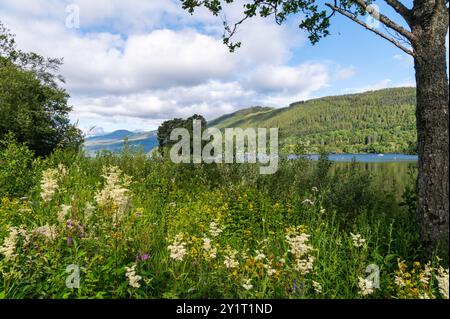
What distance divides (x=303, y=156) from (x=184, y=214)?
7.00m

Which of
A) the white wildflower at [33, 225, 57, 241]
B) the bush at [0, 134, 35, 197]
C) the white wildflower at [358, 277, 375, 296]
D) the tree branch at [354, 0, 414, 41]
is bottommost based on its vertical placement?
the white wildflower at [358, 277, 375, 296]

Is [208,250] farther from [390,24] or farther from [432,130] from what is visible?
[390,24]

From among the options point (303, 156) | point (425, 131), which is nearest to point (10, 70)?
point (303, 156)

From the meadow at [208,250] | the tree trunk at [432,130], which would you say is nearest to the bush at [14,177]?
the meadow at [208,250]

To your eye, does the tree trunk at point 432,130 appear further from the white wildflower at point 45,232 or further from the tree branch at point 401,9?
the white wildflower at point 45,232

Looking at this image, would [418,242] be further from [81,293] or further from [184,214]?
[81,293]

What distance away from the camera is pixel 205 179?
11.0 meters

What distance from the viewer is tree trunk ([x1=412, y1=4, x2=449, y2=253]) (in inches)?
191

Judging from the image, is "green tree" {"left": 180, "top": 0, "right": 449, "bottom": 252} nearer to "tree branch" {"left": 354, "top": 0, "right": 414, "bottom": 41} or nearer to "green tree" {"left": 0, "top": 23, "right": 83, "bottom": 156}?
"tree branch" {"left": 354, "top": 0, "right": 414, "bottom": 41}

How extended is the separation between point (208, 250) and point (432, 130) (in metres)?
3.98

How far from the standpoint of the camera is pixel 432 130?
4.89m

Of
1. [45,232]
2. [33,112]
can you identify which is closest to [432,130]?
[45,232]

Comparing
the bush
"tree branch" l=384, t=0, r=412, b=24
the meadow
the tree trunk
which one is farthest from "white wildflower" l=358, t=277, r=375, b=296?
the bush

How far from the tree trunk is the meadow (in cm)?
46
